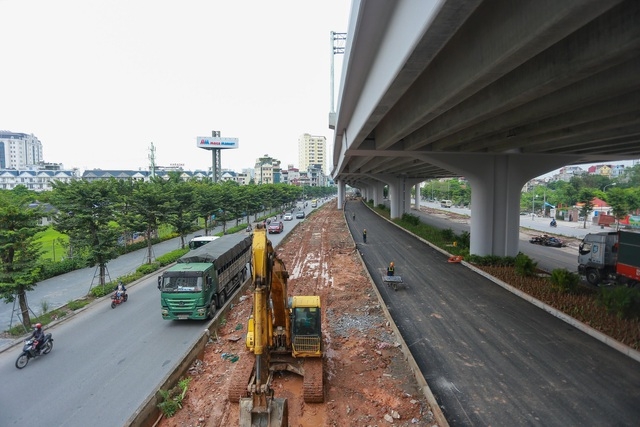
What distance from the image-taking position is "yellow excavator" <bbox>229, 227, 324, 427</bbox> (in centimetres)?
766

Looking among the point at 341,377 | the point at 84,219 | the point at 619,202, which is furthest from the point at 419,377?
the point at 619,202

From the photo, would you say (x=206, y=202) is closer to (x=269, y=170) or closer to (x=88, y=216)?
(x=88, y=216)

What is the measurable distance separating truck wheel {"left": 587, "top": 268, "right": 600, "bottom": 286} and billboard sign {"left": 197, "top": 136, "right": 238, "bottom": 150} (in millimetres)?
101216

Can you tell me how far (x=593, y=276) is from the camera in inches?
758

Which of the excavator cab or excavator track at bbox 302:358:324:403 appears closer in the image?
excavator track at bbox 302:358:324:403

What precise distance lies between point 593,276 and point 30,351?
26.1m

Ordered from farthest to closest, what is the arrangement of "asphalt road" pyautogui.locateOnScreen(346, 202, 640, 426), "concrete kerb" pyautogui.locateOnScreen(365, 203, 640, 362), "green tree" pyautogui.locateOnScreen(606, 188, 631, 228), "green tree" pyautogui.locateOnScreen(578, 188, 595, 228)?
"green tree" pyautogui.locateOnScreen(578, 188, 595, 228), "green tree" pyautogui.locateOnScreen(606, 188, 631, 228), "concrete kerb" pyautogui.locateOnScreen(365, 203, 640, 362), "asphalt road" pyautogui.locateOnScreen(346, 202, 640, 426)

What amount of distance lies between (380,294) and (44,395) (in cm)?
1348

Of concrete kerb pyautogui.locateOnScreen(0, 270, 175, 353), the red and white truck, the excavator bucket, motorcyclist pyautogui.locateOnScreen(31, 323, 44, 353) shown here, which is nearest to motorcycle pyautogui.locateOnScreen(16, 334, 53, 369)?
motorcyclist pyautogui.locateOnScreen(31, 323, 44, 353)

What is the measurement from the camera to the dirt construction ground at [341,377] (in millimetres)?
8750

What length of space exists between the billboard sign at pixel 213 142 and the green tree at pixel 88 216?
91.8m

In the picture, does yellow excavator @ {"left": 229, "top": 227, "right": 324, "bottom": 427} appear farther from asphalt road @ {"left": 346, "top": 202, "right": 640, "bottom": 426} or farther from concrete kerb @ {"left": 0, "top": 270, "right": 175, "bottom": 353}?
concrete kerb @ {"left": 0, "top": 270, "right": 175, "bottom": 353}

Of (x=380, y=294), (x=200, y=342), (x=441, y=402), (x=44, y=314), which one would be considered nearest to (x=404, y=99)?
(x=380, y=294)

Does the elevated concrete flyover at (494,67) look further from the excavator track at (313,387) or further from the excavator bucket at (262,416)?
the excavator track at (313,387)
